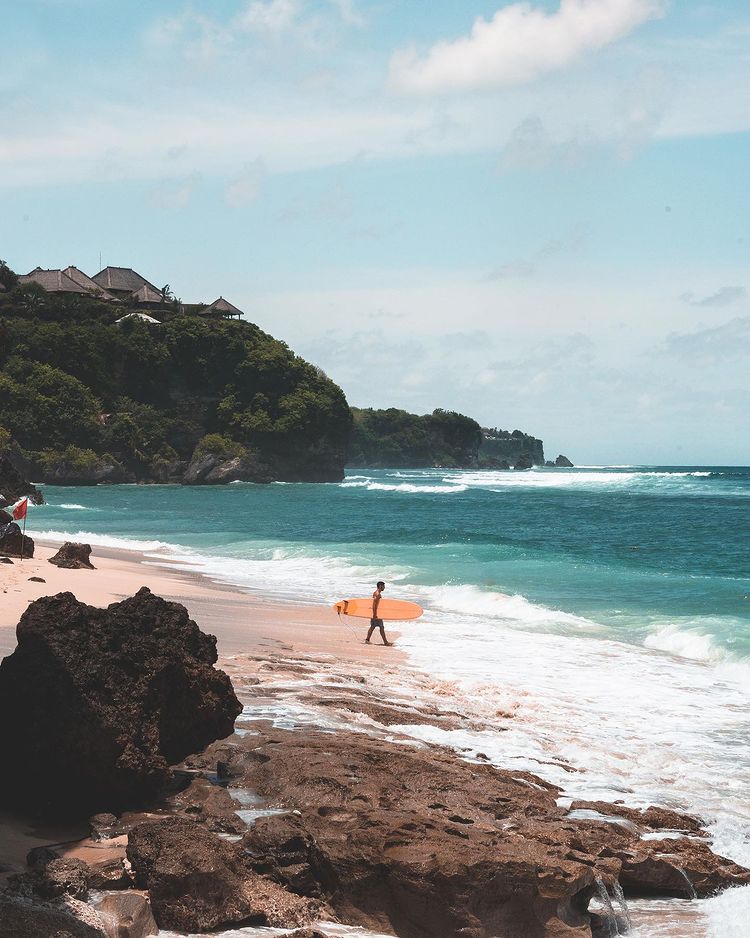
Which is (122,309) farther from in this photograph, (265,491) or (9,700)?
(9,700)

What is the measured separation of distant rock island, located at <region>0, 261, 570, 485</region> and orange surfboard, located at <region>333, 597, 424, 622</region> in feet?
225

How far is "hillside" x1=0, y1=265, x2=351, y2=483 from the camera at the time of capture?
275 feet

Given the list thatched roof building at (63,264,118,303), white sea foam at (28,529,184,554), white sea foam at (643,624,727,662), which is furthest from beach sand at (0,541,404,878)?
thatched roof building at (63,264,118,303)

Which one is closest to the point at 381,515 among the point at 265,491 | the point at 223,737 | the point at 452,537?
the point at 452,537

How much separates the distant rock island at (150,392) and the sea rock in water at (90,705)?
76124mm

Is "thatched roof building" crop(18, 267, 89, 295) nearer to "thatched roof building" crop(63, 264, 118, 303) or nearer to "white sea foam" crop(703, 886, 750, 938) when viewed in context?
"thatched roof building" crop(63, 264, 118, 303)

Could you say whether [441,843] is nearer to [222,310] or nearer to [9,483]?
[9,483]

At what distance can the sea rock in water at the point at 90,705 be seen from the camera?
597 centimetres

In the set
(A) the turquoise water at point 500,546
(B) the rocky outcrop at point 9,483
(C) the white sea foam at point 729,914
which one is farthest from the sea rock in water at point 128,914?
(B) the rocky outcrop at point 9,483

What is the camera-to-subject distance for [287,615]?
15648 millimetres

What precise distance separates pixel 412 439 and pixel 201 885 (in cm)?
17001

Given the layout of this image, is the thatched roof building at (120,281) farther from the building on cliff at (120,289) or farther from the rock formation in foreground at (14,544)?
the rock formation in foreground at (14,544)

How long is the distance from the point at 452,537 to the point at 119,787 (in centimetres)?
2945

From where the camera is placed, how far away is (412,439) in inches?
6875
